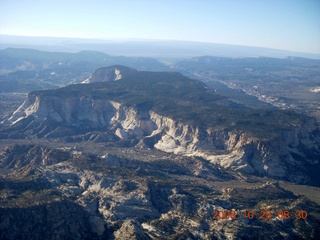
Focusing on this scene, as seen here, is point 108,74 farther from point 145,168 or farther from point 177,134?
point 145,168

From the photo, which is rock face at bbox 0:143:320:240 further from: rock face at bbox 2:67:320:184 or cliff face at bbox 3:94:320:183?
cliff face at bbox 3:94:320:183

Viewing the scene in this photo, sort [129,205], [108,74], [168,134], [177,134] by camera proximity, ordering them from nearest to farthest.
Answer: [129,205] → [177,134] → [168,134] → [108,74]

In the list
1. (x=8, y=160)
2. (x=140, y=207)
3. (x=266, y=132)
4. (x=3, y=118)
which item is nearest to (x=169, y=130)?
(x=266, y=132)

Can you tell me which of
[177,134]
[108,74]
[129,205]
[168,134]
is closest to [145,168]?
[129,205]

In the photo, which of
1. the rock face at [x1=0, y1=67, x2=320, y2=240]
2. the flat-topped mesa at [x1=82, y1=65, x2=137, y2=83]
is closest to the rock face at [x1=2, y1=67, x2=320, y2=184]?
the rock face at [x1=0, y1=67, x2=320, y2=240]

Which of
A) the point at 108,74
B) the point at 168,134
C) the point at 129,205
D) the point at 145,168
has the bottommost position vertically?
the point at 145,168

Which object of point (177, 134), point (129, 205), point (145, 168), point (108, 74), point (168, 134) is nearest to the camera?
point (129, 205)

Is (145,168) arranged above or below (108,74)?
below

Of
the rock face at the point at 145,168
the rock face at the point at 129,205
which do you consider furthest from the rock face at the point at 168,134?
the rock face at the point at 129,205
